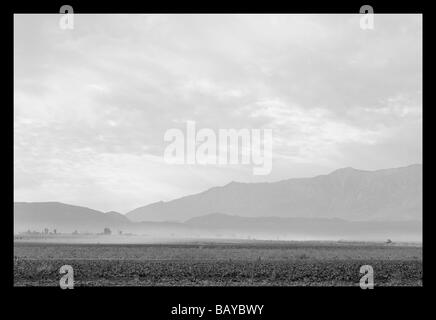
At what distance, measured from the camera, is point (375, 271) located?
45312mm
